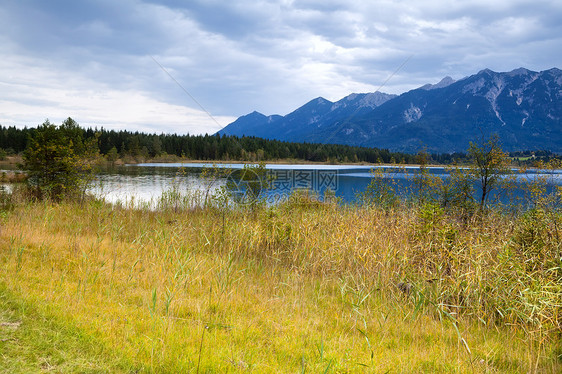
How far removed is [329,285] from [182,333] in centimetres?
411

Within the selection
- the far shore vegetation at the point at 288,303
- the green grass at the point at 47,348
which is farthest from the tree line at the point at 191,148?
the green grass at the point at 47,348

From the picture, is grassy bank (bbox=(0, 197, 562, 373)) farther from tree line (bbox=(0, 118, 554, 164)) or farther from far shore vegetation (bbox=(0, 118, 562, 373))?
tree line (bbox=(0, 118, 554, 164))

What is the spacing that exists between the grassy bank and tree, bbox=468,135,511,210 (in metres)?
5.51

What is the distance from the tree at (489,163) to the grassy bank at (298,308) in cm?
551

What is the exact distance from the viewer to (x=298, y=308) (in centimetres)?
548

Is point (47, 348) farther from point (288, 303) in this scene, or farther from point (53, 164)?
point (53, 164)

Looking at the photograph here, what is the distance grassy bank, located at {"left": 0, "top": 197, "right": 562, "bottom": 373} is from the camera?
3830 millimetres

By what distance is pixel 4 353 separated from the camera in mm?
3488

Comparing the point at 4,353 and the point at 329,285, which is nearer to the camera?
the point at 4,353

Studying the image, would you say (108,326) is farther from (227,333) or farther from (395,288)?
(395,288)

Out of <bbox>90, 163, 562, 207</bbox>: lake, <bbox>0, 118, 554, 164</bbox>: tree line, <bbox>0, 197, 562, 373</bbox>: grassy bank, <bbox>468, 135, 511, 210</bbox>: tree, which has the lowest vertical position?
<bbox>0, 197, 562, 373</bbox>: grassy bank

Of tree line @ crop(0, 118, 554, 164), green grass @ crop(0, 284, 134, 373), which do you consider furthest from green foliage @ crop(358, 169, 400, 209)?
tree line @ crop(0, 118, 554, 164)

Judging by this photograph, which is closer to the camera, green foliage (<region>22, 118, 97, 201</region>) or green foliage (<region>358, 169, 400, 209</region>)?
green foliage (<region>358, 169, 400, 209</region>)

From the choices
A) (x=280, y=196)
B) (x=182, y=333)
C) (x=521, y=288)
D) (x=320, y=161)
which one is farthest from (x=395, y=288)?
(x=320, y=161)
